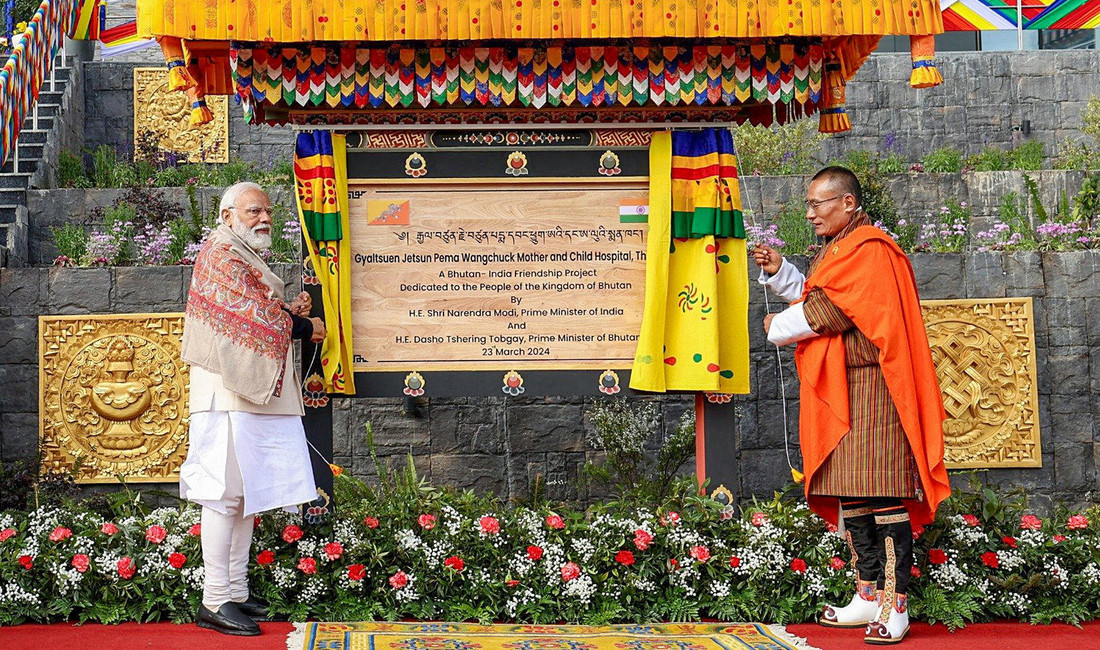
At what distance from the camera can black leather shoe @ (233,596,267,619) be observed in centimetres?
508

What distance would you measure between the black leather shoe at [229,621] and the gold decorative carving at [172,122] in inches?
283

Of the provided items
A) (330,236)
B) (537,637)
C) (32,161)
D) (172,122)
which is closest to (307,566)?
(537,637)

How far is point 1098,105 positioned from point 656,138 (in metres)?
6.98

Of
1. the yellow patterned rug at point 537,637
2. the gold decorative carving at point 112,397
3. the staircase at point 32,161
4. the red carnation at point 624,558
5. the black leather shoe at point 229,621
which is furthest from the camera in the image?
the staircase at point 32,161

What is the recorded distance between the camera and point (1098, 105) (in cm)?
1087

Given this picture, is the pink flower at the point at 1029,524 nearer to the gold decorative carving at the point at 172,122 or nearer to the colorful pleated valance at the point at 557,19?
the colorful pleated valance at the point at 557,19

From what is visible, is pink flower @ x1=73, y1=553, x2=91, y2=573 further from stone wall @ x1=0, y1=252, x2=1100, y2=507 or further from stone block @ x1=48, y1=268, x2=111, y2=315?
stone block @ x1=48, y1=268, x2=111, y2=315

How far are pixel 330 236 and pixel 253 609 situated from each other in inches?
70.4

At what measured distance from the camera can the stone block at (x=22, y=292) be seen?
7.05 metres

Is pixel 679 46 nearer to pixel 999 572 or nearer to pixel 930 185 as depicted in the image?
pixel 999 572

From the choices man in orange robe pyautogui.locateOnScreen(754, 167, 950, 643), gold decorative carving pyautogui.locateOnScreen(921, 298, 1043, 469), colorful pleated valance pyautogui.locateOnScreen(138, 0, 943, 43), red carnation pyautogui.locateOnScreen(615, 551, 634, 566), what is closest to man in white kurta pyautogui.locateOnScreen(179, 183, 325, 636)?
colorful pleated valance pyautogui.locateOnScreen(138, 0, 943, 43)

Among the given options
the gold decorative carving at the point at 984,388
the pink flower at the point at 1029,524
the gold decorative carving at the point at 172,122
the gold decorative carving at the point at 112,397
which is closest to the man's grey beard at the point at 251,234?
the gold decorative carving at the point at 112,397

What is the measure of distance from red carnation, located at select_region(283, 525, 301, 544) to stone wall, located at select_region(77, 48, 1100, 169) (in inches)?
268

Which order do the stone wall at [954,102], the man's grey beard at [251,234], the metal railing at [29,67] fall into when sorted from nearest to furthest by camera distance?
1. the man's grey beard at [251,234]
2. the metal railing at [29,67]
3. the stone wall at [954,102]
